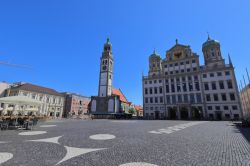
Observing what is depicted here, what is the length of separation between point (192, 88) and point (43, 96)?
194ft

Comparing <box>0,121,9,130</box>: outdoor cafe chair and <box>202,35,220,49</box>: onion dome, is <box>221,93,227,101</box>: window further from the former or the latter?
<box>0,121,9,130</box>: outdoor cafe chair

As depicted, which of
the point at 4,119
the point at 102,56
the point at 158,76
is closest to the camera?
the point at 4,119

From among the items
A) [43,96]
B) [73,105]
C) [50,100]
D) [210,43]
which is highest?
[210,43]

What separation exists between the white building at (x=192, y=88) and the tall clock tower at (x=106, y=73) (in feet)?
51.8

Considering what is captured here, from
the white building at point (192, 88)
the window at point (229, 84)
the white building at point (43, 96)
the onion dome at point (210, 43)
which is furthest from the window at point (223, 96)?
the white building at point (43, 96)

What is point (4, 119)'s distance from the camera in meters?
12.6

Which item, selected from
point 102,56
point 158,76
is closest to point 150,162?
point 158,76

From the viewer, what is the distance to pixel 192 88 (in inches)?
1727

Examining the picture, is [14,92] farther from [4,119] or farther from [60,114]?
[4,119]

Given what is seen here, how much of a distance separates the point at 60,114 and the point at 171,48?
193 feet

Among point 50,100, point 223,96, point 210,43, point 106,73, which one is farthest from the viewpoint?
point 50,100

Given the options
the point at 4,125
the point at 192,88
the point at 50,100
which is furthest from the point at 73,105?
the point at 4,125

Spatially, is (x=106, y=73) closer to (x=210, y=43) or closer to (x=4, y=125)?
(x=210, y=43)

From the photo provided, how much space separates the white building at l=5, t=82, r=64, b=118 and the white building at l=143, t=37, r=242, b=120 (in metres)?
42.4
